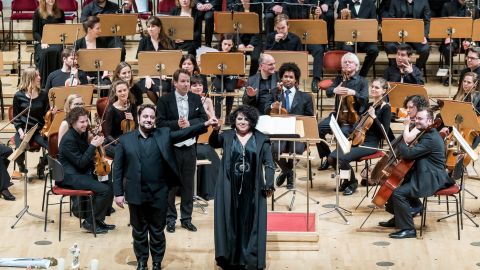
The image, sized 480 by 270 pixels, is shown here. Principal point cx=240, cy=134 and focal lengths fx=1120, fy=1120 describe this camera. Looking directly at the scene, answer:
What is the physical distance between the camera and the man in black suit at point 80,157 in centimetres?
922

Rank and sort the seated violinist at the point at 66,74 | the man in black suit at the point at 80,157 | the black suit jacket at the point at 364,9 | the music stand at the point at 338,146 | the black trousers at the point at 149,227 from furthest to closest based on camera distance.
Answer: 1. the black suit jacket at the point at 364,9
2. the seated violinist at the point at 66,74
3. the man in black suit at the point at 80,157
4. the music stand at the point at 338,146
5. the black trousers at the point at 149,227

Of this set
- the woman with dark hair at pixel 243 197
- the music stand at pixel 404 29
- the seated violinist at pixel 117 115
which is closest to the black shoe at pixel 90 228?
the seated violinist at pixel 117 115

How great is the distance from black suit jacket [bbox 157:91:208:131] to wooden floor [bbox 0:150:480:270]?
946 millimetres

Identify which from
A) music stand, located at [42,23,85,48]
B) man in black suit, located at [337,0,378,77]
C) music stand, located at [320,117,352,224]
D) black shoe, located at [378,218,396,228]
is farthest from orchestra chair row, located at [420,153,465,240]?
music stand, located at [42,23,85,48]

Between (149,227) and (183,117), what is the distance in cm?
122

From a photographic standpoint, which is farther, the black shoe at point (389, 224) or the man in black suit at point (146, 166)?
the black shoe at point (389, 224)

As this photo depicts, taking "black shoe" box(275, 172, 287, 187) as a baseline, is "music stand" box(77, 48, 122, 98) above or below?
above

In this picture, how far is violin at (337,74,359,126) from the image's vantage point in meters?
10.7

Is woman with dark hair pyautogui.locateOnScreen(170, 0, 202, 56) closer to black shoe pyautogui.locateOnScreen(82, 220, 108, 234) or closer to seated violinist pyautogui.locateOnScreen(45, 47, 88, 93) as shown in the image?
seated violinist pyautogui.locateOnScreen(45, 47, 88, 93)

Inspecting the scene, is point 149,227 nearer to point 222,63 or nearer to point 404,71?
point 222,63

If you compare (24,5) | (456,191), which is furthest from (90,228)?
(24,5)

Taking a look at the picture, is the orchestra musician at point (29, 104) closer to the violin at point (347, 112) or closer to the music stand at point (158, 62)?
the music stand at point (158, 62)

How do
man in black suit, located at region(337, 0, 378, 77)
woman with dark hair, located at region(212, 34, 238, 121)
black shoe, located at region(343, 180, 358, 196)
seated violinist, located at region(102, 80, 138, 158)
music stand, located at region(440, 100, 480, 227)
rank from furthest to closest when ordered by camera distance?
1. man in black suit, located at region(337, 0, 378, 77)
2. woman with dark hair, located at region(212, 34, 238, 121)
3. black shoe, located at region(343, 180, 358, 196)
4. seated violinist, located at region(102, 80, 138, 158)
5. music stand, located at region(440, 100, 480, 227)

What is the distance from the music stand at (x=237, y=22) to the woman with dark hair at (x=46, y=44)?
1.83 metres
